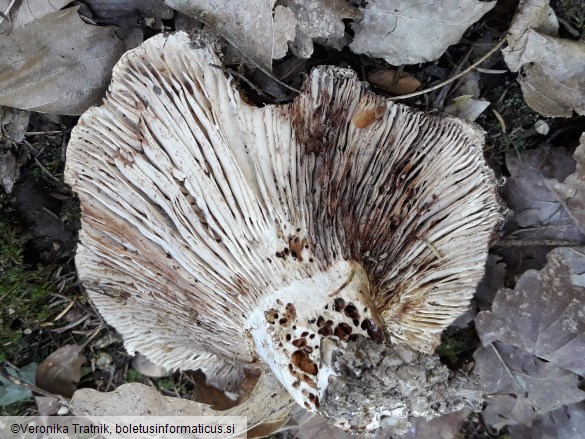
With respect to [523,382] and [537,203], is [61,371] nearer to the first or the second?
[523,382]

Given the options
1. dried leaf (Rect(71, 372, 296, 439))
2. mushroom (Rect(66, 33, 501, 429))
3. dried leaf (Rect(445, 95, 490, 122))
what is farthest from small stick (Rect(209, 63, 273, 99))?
dried leaf (Rect(71, 372, 296, 439))

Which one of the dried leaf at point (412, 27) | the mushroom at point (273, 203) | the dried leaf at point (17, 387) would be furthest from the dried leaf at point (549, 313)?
the dried leaf at point (17, 387)

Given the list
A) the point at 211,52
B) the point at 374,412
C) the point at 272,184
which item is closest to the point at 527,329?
the point at 374,412

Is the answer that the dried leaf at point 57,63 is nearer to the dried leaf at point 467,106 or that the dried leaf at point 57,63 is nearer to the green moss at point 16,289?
the green moss at point 16,289

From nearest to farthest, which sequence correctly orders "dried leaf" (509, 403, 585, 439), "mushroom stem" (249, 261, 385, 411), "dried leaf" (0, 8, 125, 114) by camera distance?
"mushroom stem" (249, 261, 385, 411) → "dried leaf" (0, 8, 125, 114) → "dried leaf" (509, 403, 585, 439)

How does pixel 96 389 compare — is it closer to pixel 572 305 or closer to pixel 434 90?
pixel 434 90

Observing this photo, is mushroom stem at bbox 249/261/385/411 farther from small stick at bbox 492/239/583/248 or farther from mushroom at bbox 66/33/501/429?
small stick at bbox 492/239/583/248
